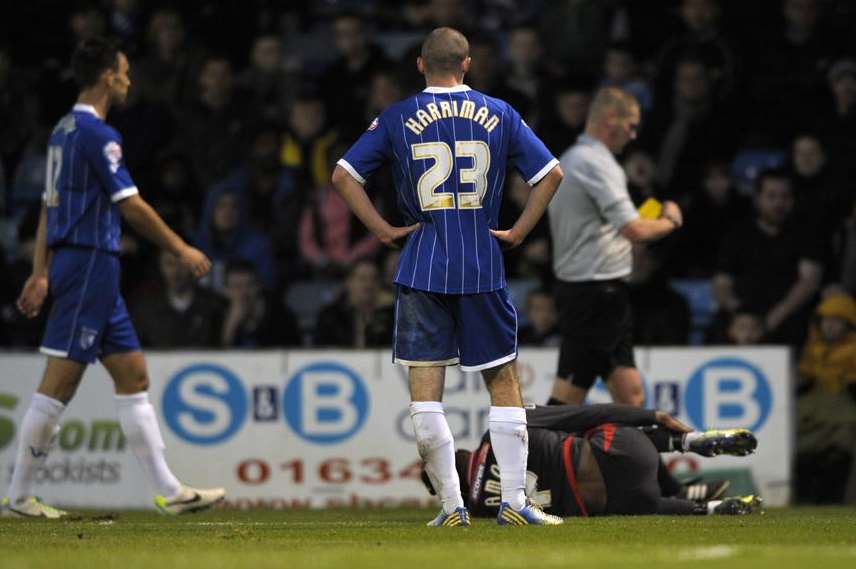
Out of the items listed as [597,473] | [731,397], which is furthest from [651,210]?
[731,397]

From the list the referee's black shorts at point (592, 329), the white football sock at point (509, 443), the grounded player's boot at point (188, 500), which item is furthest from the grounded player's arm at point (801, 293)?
the white football sock at point (509, 443)

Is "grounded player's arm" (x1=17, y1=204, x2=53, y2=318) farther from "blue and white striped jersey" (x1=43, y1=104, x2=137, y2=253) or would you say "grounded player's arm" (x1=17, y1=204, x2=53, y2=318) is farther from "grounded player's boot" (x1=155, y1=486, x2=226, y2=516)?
"grounded player's boot" (x1=155, y1=486, x2=226, y2=516)

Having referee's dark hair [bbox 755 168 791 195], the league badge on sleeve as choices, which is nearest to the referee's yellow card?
the league badge on sleeve

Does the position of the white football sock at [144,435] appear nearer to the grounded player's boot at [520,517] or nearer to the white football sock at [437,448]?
the white football sock at [437,448]

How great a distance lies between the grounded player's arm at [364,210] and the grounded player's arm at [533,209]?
1.42 ft

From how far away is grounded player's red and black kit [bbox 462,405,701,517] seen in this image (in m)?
9.20

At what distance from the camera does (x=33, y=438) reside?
945 centimetres

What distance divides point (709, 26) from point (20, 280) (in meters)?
6.20

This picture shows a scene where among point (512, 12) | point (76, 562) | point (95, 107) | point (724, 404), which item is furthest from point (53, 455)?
point (512, 12)

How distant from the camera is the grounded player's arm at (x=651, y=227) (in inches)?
396

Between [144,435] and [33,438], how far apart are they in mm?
590

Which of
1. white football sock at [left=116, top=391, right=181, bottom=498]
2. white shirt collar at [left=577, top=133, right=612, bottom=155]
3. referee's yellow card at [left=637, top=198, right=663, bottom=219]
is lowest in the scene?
white football sock at [left=116, top=391, right=181, bottom=498]

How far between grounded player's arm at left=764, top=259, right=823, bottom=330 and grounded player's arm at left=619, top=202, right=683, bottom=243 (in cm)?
322

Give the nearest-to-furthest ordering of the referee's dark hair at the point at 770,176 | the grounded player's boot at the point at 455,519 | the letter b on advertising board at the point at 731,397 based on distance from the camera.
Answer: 1. the grounded player's boot at the point at 455,519
2. the letter b on advertising board at the point at 731,397
3. the referee's dark hair at the point at 770,176
